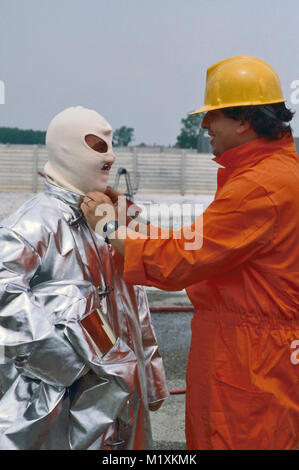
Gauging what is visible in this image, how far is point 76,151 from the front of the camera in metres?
2.41

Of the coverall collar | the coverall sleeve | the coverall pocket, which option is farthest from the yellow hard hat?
the coverall pocket

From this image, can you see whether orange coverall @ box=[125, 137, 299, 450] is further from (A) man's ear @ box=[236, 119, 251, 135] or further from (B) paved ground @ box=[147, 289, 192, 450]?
(B) paved ground @ box=[147, 289, 192, 450]

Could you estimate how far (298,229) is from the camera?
2.22 m

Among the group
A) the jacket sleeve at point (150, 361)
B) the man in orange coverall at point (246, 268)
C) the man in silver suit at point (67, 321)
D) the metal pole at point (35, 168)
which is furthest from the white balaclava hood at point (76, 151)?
the metal pole at point (35, 168)

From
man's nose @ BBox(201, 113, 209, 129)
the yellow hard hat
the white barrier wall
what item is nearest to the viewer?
the yellow hard hat

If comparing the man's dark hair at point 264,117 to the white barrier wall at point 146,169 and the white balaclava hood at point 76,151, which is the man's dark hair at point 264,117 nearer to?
the white balaclava hood at point 76,151

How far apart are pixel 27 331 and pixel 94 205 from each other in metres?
0.50

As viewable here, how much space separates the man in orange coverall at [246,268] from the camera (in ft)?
7.13

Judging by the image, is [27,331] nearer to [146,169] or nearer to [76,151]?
[76,151]

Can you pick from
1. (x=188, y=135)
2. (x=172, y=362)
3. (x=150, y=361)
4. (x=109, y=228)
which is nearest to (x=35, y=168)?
(x=188, y=135)

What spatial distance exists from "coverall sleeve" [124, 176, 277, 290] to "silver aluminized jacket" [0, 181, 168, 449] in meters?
0.22

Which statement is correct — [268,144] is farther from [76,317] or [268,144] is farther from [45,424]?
[45,424]

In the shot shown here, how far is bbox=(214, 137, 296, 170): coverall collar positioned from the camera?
2277mm

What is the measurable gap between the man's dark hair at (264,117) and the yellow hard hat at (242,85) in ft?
0.07
